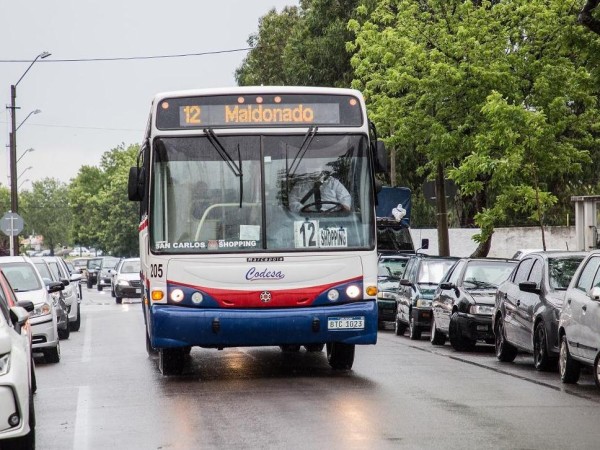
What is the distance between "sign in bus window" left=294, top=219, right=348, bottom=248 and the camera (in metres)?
15.3

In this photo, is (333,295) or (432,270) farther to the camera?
(432,270)

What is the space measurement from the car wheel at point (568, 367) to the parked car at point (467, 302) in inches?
220

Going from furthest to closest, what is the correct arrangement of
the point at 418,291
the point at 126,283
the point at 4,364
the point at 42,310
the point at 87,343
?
the point at 126,283, the point at 418,291, the point at 87,343, the point at 42,310, the point at 4,364

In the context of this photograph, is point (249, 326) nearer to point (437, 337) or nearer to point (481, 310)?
point (481, 310)

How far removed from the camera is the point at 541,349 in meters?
16.8

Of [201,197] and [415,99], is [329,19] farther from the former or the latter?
[201,197]

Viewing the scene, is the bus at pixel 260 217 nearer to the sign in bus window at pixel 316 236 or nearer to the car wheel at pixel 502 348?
the sign in bus window at pixel 316 236

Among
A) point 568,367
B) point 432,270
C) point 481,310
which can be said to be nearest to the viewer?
point 568,367

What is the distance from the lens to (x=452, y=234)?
49531mm

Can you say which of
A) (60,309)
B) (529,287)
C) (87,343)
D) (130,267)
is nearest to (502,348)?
(529,287)

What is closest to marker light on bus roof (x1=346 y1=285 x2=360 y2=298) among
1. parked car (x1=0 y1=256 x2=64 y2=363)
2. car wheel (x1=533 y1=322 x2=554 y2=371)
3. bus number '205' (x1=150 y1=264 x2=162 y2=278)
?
bus number '205' (x1=150 y1=264 x2=162 y2=278)

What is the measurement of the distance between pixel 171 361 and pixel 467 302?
21.1 ft

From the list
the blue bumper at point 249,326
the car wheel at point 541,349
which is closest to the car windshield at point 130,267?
the car wheel at point 541,349

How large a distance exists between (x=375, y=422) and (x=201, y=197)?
464 cm
